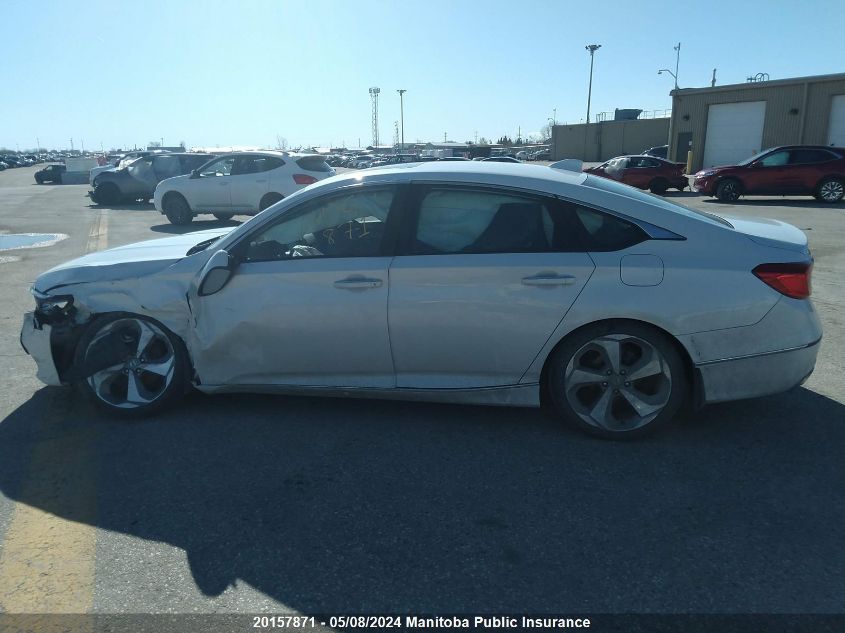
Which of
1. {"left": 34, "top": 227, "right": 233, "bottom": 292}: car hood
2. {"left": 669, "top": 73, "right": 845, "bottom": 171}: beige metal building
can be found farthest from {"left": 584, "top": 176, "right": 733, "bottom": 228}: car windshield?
{"left": 669, "top": 73, "right": 845, "bottom": 171}: beige metal building

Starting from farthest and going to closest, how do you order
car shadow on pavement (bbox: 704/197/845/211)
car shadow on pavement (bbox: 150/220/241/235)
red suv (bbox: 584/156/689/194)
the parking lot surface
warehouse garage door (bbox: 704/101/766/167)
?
1. warehouse garage door (bbox: 704/101/766/167)
2. red suv (bbox: 584/156/689/194)
3. car shadow on pavement (bbox: 704/197/845/211)
4. car shadow on pavement (bbox: 150/220/241/235)
5. the parking lot surface

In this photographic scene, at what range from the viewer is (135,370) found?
14.2 ft

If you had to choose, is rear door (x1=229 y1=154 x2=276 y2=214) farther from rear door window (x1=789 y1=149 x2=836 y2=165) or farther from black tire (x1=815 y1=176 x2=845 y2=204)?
black tire (x1=815 y1=176 x2=845 y2=204)

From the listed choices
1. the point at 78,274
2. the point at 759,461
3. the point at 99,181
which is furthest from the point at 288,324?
the point at 99,181

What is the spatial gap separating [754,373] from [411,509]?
201cm

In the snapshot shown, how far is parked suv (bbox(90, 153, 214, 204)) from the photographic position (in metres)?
21.9

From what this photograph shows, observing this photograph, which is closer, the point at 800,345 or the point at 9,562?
the point at 9,562

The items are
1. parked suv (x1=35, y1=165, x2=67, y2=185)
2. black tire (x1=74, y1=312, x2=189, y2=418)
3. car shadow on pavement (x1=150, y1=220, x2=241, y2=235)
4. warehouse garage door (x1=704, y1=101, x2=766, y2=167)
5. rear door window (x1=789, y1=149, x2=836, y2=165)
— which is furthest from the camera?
parked suv (x1=35, y1=165, x2=67, y2=185)

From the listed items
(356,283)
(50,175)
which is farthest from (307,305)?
(50,175)

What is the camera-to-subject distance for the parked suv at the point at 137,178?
71.8ft

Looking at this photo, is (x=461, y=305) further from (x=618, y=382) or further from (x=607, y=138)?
(x=607, y=138)

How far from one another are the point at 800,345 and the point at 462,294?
6.05 ft

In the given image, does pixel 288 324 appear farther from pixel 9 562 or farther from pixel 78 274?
pixel 9 562

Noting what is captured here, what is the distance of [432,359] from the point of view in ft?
12.8
